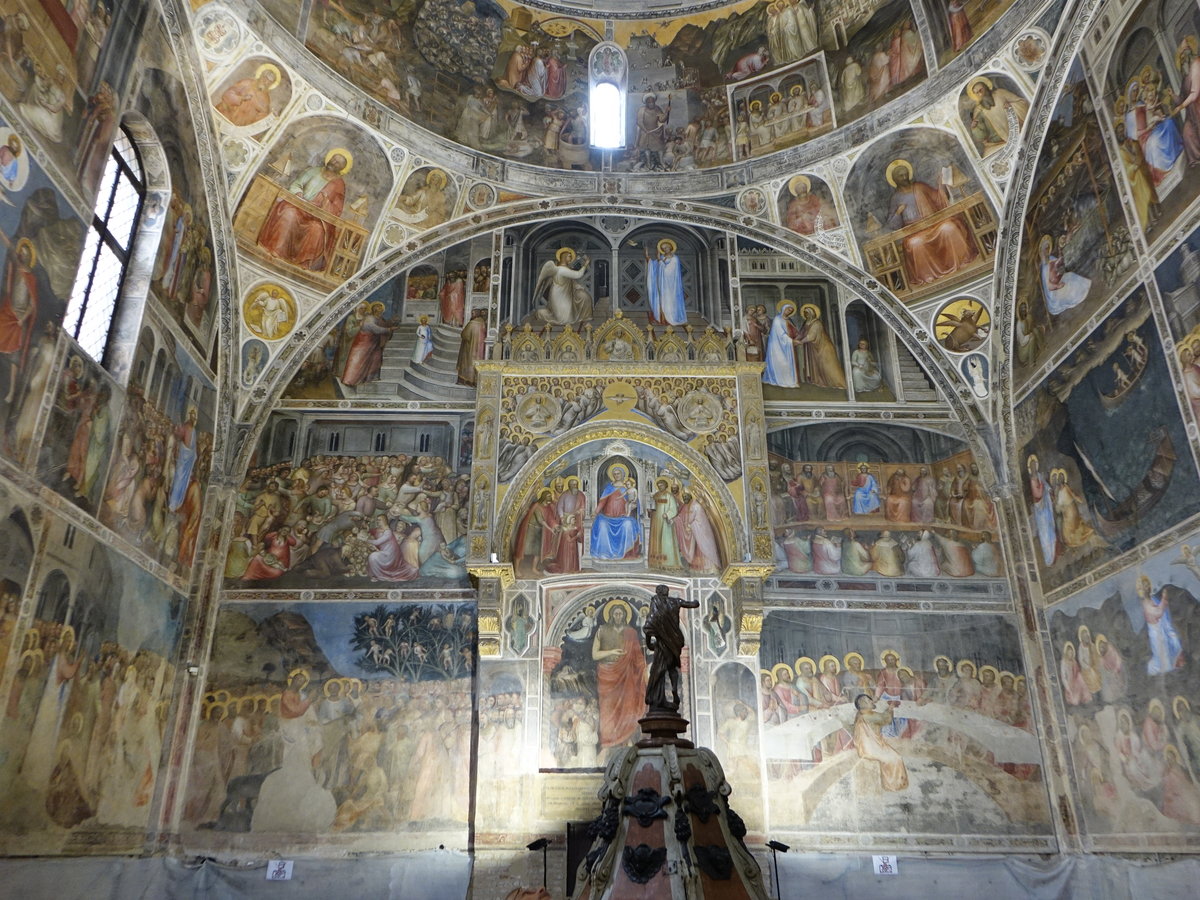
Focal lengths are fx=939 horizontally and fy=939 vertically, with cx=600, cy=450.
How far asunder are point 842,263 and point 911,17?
408cm

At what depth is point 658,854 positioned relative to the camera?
8117mm

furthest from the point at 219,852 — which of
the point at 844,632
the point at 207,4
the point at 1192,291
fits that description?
the point at 1192,291

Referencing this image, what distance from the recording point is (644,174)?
1716 cm

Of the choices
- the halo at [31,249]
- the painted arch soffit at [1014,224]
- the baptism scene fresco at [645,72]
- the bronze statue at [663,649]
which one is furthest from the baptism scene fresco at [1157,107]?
the halo at [31,249]

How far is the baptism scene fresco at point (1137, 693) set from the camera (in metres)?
11.1

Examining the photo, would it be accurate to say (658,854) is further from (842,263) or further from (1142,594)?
(842,263)

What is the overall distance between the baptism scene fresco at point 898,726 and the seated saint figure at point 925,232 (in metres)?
5.95

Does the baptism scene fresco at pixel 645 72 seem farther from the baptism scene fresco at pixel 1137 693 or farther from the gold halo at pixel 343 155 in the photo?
the baptism scene fresco at pixel 1137 693

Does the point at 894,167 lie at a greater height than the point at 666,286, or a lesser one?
greater

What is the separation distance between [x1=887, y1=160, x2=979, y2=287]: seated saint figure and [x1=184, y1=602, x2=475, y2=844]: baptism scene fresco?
31.8 feet

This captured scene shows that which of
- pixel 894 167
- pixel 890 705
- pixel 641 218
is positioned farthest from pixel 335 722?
pixel 894 167

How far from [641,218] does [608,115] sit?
2.01 m

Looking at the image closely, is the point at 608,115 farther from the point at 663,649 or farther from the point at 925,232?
the point at 663,649

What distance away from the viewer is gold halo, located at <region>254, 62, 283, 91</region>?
14367 millimetres
